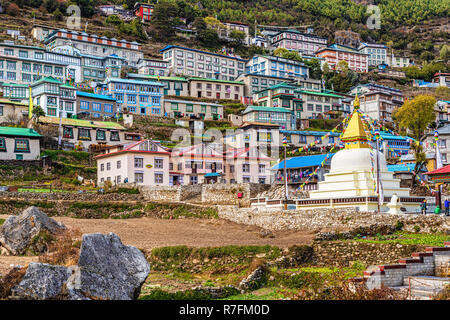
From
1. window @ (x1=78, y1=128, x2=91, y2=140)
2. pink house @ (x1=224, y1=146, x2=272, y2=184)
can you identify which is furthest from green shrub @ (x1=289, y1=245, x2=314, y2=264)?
window @ (x1=78, y1=128, x2=91, y2=140)

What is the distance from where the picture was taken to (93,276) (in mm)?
15055

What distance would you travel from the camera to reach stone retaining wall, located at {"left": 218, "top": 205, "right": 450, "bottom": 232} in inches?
1117

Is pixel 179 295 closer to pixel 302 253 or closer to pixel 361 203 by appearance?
pixel 302 253

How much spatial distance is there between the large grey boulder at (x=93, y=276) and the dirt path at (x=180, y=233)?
A: 33.9ft

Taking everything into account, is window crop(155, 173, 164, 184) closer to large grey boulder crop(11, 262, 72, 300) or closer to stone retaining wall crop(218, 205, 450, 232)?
stone retaining wall crop(218, 205, 450, 232)

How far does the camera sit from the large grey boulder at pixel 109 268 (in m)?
14.9

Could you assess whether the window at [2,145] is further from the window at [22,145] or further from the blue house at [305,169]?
the blue house at [305,169]

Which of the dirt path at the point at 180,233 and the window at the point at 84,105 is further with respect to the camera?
the window at the point at 84,105

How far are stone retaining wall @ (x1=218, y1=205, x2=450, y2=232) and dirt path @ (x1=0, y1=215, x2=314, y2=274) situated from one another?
2.72 feet

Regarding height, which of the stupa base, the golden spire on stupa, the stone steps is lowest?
the stone steps

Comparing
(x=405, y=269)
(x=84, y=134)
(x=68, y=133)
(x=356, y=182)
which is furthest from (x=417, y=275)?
(x=84, y=134)

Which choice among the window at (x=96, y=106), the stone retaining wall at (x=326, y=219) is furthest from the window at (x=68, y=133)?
the stone retaining wall at (x=326, y=219)

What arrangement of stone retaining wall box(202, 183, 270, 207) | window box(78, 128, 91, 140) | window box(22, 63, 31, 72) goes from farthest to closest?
1. window box(22, 63, 31, 72)
2. window box(78, 128, 91, 140)
3. stone retaining wall box(202, 183, 270, 207)
